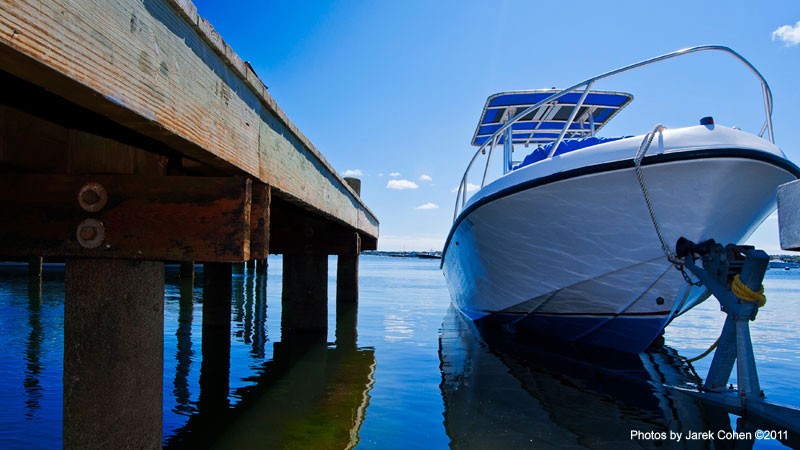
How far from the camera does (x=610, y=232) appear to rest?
638cm

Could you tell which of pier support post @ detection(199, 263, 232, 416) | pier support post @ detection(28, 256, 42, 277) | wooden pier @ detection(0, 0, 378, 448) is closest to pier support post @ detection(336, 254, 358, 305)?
pier support post @ detection(199, 263, 232, 416)

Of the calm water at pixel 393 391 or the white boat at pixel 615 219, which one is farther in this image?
the white boat at pixel 615 219

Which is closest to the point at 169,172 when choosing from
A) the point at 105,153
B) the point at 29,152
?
the point at 105,153

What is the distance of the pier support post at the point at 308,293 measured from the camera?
26.9 ft

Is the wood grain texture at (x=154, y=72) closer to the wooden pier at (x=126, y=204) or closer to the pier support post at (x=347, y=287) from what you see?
the wooden pier at (x=126, y=204)

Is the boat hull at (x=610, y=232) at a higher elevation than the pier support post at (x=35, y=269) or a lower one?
higher

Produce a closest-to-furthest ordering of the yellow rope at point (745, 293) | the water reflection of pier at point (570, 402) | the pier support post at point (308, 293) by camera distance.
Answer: the water reflection of pier at point (570, 402), the yellow rope at point (745, 293), the pier support post at point (308, 293)

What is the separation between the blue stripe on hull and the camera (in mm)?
7027

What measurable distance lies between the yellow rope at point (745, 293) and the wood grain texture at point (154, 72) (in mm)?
4318

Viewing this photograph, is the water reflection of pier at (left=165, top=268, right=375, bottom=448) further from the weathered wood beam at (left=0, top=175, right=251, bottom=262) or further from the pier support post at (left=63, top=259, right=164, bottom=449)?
the weathered wood beam at (left=0, top=175, right=251, bottom=262)

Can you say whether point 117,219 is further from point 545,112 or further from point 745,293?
point 545,112

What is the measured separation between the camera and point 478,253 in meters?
8.43

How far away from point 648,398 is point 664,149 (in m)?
2.79

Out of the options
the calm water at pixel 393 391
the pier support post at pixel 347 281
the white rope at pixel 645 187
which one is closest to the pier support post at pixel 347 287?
the pier support post at pixel 347 281
